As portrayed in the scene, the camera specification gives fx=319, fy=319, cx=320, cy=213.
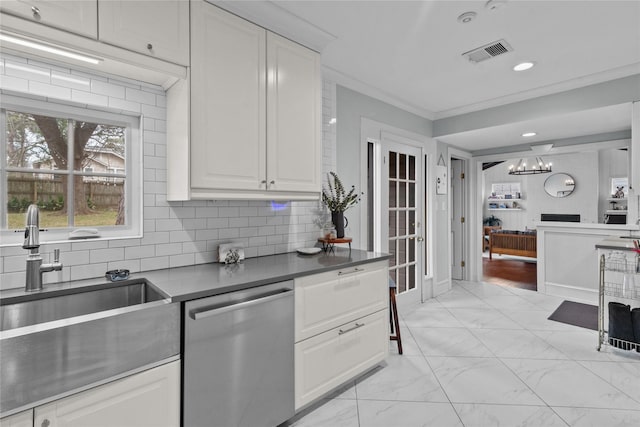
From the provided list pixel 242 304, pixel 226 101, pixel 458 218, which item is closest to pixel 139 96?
pixel 226 101

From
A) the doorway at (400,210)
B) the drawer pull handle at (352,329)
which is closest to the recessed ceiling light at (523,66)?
the doorway at (400,210)

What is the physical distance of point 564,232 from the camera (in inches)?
172

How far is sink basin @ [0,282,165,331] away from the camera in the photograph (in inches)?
54.3

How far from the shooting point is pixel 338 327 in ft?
6.82

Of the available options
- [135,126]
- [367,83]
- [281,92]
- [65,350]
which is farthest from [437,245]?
[65,350]

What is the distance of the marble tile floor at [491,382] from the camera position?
6.30 ft

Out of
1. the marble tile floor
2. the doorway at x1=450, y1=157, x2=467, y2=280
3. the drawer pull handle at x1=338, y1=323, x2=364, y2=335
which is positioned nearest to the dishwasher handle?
the drawer pull handle at x1=338, y1=323, x2=364, y2=335

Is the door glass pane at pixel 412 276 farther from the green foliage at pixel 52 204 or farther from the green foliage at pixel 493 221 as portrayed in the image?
the green foliage at pixel 493 221

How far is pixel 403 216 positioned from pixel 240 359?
9.21ft

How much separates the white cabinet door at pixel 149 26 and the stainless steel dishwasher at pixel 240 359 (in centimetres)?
128

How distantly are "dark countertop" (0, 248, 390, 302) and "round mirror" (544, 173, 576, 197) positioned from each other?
820cm

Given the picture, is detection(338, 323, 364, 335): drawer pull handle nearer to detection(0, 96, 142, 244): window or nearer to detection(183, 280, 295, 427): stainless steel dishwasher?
detection(183, 280, 295, 427): stainless steel dishwasher

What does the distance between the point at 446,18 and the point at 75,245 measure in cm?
264

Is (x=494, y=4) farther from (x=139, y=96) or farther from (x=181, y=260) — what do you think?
(x=181, y=260)
